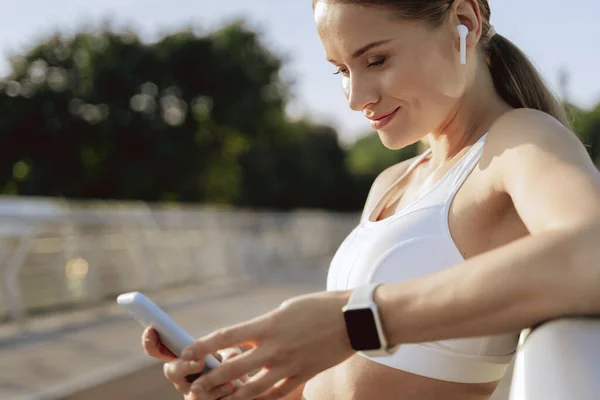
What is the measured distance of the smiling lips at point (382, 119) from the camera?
5.06 ft

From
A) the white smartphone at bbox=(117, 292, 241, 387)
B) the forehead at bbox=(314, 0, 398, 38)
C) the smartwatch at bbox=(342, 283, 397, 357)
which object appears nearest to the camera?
the smartwatch at bbox=(342, 283, 397, 357)

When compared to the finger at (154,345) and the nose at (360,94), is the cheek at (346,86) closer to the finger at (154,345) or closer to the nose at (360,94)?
the nose at (360,94)

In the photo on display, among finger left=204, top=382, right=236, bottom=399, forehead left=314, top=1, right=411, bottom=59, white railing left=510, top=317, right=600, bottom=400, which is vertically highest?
forehead left=314, top=1, right=411, bottom=59

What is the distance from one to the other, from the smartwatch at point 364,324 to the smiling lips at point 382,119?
1.68ft

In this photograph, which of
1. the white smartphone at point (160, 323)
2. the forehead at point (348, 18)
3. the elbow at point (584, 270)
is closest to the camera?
the elbow at point (584, 270)

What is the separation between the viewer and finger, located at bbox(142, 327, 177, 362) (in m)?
1.32

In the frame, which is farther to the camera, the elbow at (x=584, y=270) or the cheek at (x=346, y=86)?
the cheek at (x=346, y=86)

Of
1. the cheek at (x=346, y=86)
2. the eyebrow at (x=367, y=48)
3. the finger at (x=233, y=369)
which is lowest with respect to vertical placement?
the finger at (x=233, y=369)

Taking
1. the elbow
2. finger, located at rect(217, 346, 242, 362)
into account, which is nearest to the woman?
the elbow

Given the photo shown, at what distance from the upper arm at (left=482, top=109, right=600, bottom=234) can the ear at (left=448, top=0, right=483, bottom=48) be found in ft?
0.56

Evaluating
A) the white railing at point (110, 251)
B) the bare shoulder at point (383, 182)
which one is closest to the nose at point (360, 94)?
the bare shoulder at point (383, 182)

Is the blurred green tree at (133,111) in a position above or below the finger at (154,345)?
above

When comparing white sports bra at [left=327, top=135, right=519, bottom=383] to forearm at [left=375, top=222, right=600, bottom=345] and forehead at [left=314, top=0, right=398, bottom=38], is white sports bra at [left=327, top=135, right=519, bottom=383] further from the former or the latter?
forearm at [left=375, top=222, right=600, bottom=345]

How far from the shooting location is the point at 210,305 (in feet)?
44.0
